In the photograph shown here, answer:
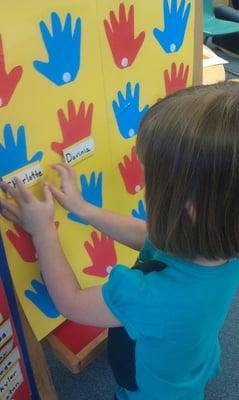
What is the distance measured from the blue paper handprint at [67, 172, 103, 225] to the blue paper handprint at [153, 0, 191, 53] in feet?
0.95

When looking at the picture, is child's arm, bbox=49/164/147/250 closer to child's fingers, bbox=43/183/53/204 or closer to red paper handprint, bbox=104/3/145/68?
child's fingers, bbox=43/183/53/204

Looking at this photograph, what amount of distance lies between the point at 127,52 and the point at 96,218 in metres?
0.30

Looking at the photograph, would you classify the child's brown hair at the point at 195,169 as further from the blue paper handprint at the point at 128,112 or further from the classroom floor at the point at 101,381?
the classroom floor at the point at 101,381

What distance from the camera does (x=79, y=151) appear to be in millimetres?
750

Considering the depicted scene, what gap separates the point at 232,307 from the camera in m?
1.49

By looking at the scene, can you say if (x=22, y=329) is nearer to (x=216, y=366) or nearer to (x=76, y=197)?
(x=76, y=197)

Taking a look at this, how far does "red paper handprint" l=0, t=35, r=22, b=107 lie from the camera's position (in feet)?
1.90

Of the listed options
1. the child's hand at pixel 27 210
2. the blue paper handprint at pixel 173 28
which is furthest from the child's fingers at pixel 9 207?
the blue paper handprint at pixel 173 28

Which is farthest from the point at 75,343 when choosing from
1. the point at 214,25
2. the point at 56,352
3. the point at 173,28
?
the point at 214,25

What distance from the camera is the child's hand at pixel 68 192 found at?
2.34 feet

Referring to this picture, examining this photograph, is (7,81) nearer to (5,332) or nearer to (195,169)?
(195,169)

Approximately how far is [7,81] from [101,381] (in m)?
0.93

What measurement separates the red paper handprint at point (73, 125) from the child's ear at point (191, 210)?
0.25 m

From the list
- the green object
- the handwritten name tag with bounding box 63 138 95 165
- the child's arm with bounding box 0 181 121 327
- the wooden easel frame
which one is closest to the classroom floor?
the wooden easel frame
